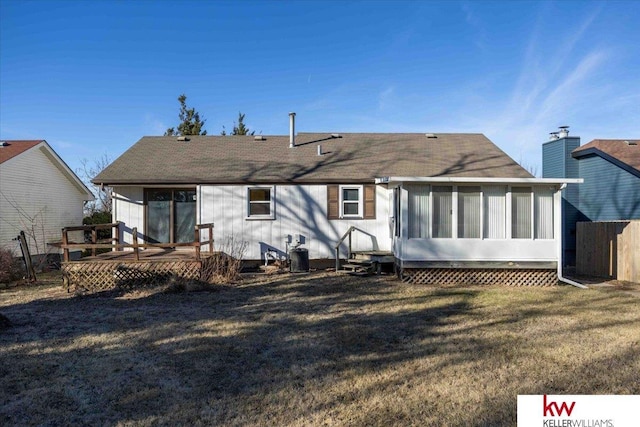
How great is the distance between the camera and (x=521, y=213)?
1077 cm

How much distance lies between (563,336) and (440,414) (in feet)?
11.7

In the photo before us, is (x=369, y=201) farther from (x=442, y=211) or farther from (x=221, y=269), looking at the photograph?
(x=221, y=269)

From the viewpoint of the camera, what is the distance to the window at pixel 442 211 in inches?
423

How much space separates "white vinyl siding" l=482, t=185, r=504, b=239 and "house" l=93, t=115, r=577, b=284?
0.09 ft

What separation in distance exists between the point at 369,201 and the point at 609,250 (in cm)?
735

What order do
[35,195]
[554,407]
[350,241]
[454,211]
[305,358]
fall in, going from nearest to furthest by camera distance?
[554,407], [305,358], [454,211], [350,241], [35,195]

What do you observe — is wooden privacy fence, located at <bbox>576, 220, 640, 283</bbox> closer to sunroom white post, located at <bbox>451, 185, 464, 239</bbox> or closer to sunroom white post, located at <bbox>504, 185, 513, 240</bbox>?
sunroom white post, located at <bbox>504, 185, 513, 240</bbox>

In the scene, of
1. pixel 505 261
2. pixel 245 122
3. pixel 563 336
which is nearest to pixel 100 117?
pixel 245 122

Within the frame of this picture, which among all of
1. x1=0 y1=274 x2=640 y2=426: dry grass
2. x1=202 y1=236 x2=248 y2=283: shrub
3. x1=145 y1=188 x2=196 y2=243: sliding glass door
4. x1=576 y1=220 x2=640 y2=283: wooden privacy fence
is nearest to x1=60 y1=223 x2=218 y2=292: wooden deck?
x1=202 y1=236 x2=248 y2=283: shrub

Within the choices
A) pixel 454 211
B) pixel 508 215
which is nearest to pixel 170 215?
pixel 454 211

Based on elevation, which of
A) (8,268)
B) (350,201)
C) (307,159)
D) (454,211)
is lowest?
(8,268)

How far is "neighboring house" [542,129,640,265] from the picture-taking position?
14.1 metres

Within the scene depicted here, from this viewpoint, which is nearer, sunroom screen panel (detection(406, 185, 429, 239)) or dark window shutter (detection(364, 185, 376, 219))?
sunroom screen panel (detection(406, 185, 429, 239))

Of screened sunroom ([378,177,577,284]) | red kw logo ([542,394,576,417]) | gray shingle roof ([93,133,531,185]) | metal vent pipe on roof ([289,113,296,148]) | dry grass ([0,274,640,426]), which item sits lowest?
dry grass ([0,274,640,426])
